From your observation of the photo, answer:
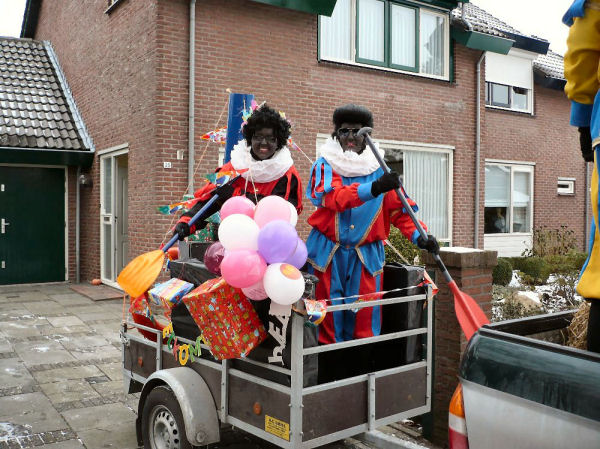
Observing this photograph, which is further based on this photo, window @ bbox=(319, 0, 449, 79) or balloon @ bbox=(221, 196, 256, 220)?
window @ bbox=(319, 0, 449, 79)

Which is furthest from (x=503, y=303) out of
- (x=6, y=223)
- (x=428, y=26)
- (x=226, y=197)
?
(x=6, y=223)

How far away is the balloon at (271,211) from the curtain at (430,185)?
811 centimetres

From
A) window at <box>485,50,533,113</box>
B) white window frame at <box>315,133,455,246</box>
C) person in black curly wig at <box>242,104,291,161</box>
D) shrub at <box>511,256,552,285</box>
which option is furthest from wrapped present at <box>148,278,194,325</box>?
window at <box>485,50,533,113</box>

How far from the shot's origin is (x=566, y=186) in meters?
15.8

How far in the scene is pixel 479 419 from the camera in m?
1.83

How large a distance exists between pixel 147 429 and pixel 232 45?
6680 millimetres

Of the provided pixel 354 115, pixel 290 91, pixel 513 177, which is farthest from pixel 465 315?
pixel 513 177

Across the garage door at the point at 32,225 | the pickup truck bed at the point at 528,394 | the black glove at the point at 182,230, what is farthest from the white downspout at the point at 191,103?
the pickup truck bed at the point at 528,394

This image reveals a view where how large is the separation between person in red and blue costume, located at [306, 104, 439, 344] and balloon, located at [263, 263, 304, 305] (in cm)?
91

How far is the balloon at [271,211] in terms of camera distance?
3.09 m

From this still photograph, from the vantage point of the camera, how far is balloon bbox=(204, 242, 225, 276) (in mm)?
3170

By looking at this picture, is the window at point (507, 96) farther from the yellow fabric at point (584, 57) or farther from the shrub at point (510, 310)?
the yellow fabric at point (584, 57)

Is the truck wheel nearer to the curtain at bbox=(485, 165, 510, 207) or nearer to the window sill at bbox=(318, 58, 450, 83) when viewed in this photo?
the window sill at bbox=(318, 58, 450, 83)

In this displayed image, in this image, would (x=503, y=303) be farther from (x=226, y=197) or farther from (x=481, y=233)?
(x=481, y=233)
